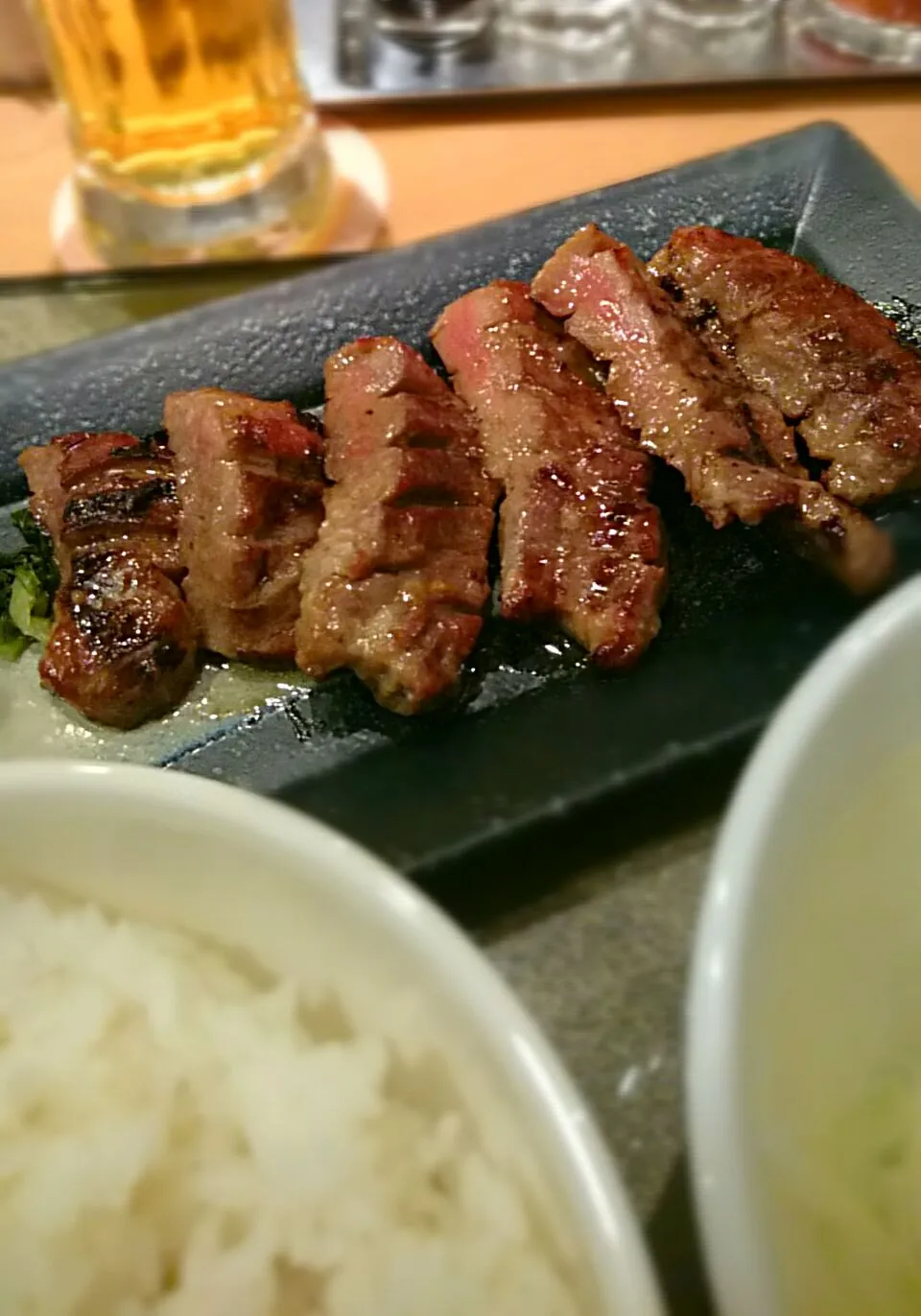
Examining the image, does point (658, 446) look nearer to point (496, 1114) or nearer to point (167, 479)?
point (167, 479)

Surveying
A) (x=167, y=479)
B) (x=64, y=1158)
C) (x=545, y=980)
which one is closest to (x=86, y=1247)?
(x=64, y=1158)

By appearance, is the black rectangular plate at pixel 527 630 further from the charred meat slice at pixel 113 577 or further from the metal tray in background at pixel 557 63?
the metal tray in background at pixel 557 63

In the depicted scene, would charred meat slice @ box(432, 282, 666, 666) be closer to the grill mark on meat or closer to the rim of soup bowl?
the grill mark on meat

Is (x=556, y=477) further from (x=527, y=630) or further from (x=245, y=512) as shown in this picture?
(x=245, y=512)

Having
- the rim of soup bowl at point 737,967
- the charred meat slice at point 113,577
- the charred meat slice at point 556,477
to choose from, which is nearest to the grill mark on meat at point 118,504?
the charred meat slice at point 113,577

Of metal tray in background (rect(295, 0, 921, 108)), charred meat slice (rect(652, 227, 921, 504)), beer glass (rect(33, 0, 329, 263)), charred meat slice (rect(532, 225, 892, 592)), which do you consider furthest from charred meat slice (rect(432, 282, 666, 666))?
metal tray in background (rect(295, 0, 921, 108))
